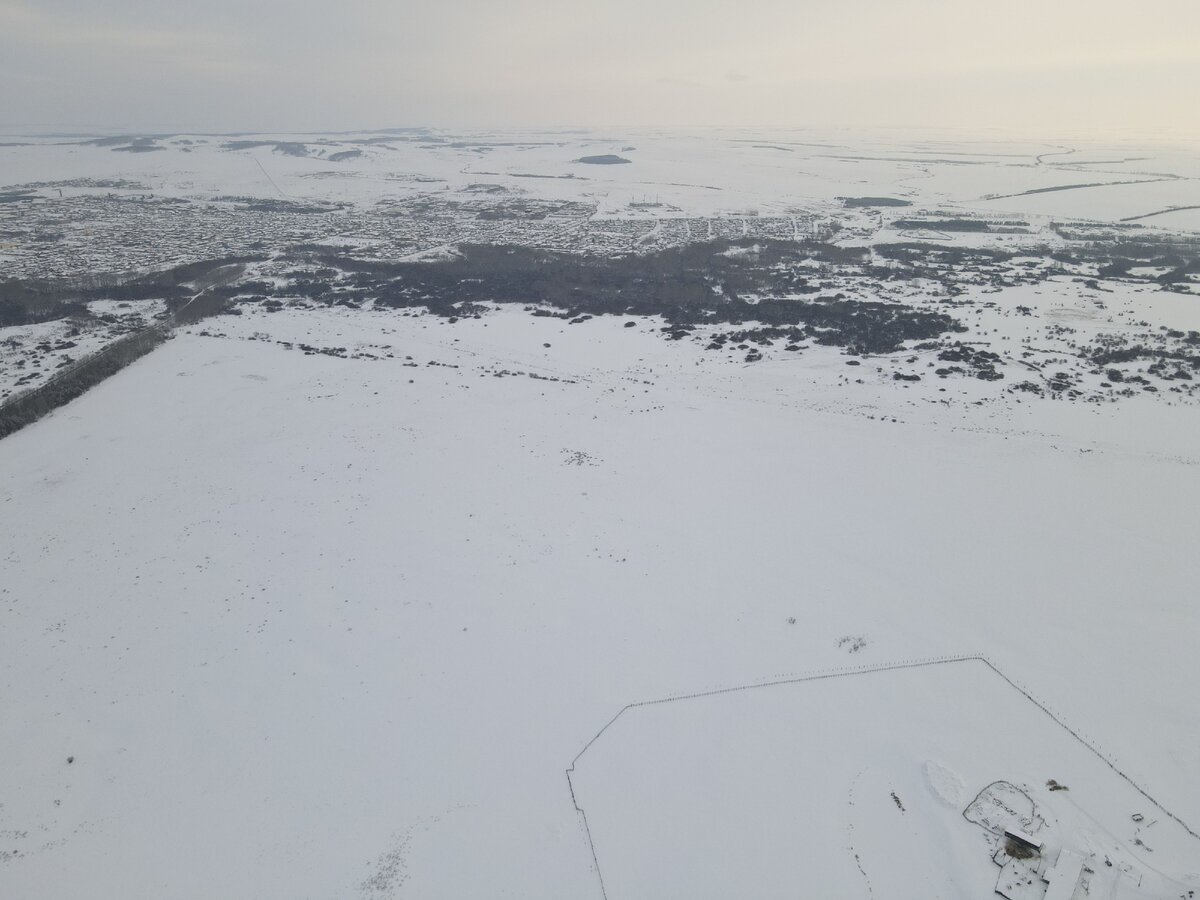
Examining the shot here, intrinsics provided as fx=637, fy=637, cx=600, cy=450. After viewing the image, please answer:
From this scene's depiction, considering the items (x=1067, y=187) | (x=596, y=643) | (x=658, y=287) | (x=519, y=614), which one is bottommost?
(x=596, y=643)

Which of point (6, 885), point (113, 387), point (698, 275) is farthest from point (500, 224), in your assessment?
point (6, 885)

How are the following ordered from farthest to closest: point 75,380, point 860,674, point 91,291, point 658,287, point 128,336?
point 658,287 → point 91,291 → point 128,336 → point 75,380 → point 860,674

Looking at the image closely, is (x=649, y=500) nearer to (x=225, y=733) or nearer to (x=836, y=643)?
(x=836, y=643)

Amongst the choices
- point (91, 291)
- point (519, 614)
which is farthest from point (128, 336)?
point (519, 614)

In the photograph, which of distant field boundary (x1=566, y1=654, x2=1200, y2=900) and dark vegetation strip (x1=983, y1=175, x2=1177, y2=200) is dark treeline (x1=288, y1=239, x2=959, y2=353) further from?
dark vegetation strip (x1=983, y1=175, x2=1177, y2=200)

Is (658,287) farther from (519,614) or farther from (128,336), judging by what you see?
(519,614)
